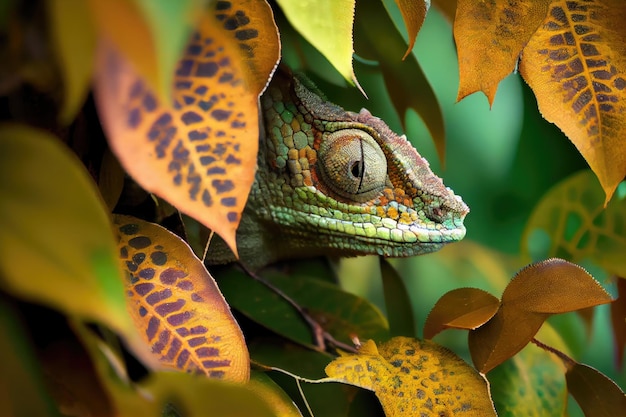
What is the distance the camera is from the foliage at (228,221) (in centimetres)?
30

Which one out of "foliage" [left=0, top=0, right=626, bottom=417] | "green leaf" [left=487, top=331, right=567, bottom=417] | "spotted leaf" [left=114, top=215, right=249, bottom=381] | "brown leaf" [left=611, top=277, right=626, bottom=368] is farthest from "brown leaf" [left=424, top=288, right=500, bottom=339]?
"brown leaf" [left=611, top=277, right=626, bottom=368]

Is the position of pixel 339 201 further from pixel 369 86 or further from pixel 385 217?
pixel 369 86

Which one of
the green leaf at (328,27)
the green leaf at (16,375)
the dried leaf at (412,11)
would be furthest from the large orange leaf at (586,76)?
the green leaf at (16,375)

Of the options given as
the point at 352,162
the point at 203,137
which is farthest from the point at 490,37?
the point at 203,137

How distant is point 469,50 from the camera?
553 mm

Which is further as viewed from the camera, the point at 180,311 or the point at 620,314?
the point at 620,314

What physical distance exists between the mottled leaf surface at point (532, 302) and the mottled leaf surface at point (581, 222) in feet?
1.14

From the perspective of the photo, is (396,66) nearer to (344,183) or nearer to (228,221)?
(344,183)

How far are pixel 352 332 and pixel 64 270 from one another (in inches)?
21.7

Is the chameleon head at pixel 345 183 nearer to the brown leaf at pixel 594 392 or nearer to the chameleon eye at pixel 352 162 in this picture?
the chameleon eye at pixel 352 162

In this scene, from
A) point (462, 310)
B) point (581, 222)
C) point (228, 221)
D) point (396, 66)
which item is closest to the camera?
point (228, 221)

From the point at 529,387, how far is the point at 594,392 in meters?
0.09

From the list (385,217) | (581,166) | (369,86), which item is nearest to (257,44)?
(385,217)

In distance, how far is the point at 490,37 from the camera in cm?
56
